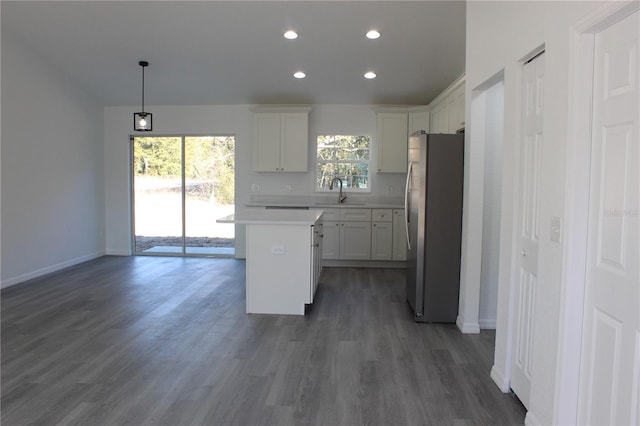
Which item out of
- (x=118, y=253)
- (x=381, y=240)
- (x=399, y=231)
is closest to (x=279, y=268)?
(x=381, y=240)

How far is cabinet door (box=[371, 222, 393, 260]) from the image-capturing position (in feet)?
20.6

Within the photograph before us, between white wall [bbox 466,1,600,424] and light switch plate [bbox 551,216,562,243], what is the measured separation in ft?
0.08

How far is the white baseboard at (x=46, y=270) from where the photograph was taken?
5023 millimetres

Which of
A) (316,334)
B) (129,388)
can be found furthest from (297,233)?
(129,388)

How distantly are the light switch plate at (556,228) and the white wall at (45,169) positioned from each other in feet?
18.6

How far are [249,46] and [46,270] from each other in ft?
13.3

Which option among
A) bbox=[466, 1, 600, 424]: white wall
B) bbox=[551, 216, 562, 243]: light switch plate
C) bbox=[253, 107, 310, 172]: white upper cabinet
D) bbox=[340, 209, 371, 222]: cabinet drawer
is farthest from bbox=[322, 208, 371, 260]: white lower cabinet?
bbox=[551, 216, 562, 243]: light switch plate

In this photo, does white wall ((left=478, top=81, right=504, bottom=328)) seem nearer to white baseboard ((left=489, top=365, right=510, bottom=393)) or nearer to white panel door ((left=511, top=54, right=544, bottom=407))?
white baseboard ((left=489, top=365, right=510, bottom=393))

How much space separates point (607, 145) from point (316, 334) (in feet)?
8.50

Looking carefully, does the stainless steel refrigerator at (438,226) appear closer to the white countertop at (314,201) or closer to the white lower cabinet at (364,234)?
the white lower cabinet at (364,234)

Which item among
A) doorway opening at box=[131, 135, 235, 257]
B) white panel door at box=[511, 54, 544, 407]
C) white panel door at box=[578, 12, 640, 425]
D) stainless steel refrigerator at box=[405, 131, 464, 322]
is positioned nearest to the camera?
white panel door at box=[578, 12, 640, 425]

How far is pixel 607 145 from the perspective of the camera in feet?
5.68

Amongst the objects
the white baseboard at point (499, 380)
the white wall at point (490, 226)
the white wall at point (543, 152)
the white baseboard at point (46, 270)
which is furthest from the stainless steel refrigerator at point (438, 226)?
the white baseboard at point (46, 270)

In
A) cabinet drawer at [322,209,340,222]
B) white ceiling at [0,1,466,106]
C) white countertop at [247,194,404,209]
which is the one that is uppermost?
white ceiling at [0,1,466,106]
